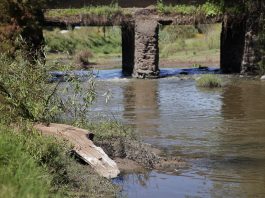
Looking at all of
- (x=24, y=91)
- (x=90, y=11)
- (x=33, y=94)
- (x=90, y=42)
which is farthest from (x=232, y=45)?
(x=24, y=91)

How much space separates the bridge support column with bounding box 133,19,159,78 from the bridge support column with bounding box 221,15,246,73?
393cm

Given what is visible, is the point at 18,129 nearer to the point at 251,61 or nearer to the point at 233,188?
the point at 233,188

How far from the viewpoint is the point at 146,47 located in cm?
3216

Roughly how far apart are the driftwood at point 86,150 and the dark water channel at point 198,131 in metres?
0.29

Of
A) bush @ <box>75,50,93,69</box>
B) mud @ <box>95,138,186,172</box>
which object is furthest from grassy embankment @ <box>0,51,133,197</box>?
bush @ <box>75,50,93,69</box>

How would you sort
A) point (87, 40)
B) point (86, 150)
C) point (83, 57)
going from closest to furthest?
point (86, 150)
point (83, 57)
point (87, 40)

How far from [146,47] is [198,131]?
1683cm

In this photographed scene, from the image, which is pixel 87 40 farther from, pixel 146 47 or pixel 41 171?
pixel 41 171

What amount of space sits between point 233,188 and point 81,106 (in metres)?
3.90

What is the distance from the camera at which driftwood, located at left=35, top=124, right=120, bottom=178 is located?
9.98 metres

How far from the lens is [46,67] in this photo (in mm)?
11516

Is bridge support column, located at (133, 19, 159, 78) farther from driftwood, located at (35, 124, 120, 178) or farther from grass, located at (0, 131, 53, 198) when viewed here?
grass, located at (0, 131, 53, 198)

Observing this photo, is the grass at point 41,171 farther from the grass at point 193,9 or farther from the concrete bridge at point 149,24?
the grass at point 193,9

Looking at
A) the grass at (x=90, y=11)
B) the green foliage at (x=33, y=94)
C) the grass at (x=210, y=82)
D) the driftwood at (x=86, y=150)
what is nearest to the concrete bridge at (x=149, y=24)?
the grass at (x=90, y=11)
